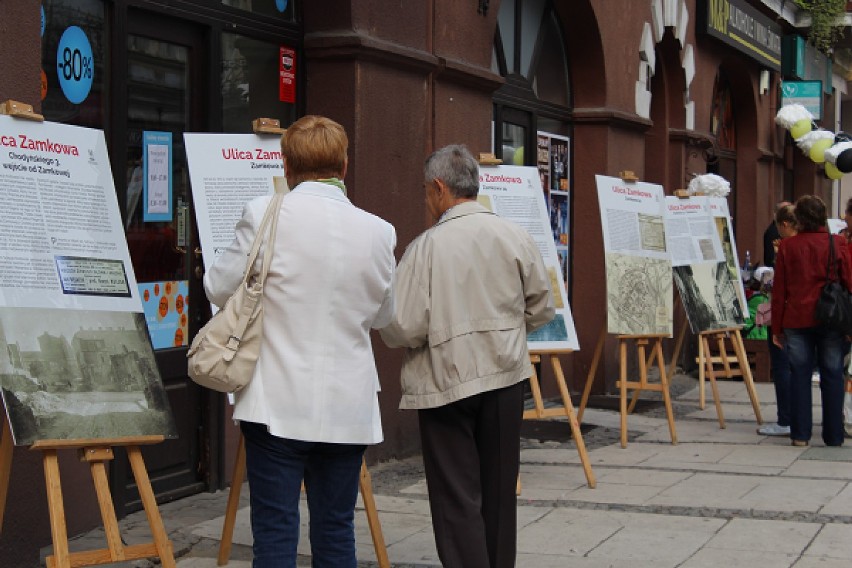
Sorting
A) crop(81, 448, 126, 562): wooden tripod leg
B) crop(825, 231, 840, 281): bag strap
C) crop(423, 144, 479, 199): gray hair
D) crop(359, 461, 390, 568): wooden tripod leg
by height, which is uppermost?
crop(423, 144, 479, 199): gray hair

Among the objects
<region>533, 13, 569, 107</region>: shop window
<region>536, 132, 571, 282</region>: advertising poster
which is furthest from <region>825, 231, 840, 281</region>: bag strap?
<region>533, 13, 569, 107</region>: shop window

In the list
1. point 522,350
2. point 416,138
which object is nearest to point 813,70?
point 416,138

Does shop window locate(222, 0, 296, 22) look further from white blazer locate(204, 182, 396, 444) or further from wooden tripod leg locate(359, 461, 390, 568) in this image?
white blazer locate(204, 182, 396, 444)

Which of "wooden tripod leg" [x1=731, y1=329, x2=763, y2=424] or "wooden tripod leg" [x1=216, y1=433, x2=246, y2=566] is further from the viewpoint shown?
"wooden tripod leg" [x1=731, y1=329, x2=763, y2=424]

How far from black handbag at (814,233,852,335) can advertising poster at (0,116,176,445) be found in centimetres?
584

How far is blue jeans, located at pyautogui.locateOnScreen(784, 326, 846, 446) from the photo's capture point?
31.3 feet

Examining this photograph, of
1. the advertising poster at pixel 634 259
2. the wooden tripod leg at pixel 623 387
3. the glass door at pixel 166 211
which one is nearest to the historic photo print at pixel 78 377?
the glass door at pixel 166 211

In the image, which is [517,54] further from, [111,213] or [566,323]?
→ [111,213]

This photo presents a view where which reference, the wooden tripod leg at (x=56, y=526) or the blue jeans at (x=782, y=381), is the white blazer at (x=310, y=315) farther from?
the blue jeans at (x=782, y=381)

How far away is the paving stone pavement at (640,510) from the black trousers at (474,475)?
0.87 m

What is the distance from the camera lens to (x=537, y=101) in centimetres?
1211

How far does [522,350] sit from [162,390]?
139cm

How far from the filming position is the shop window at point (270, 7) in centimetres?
775

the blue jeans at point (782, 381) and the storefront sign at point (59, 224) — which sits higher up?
the storefront sign at point (59, 224)
